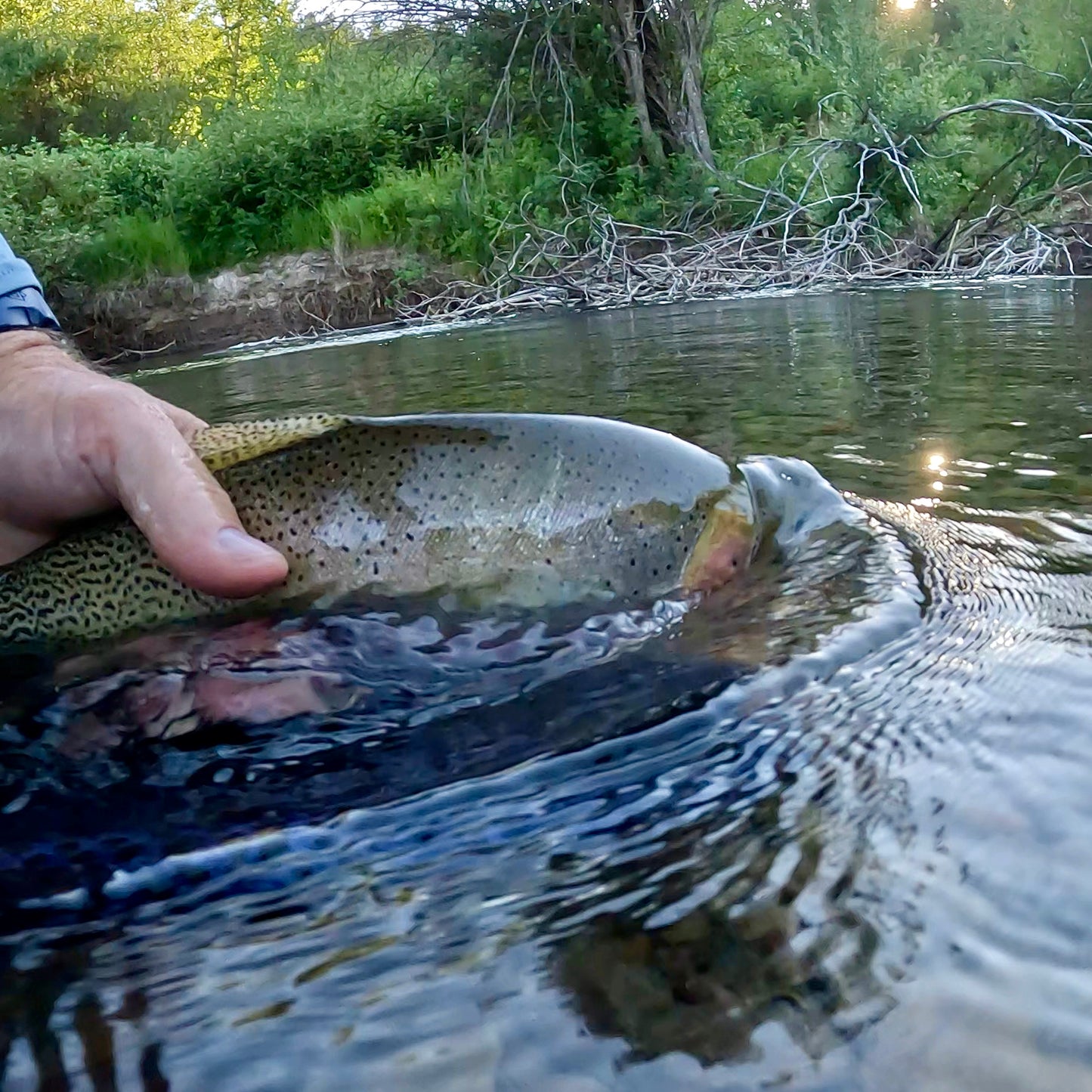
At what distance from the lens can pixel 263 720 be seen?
175 cm

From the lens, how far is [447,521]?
214 cm

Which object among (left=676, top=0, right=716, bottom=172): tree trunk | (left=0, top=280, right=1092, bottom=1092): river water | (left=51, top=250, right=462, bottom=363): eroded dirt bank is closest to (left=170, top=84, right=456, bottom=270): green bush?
(left=51, top=250, right=462, bottom=363): eroded dirt bank

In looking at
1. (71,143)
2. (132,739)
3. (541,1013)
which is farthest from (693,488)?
(71,143)

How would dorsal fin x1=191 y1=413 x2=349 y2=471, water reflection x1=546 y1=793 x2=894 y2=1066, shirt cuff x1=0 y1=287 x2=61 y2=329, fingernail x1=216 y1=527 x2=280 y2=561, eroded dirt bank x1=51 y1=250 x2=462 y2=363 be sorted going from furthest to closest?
1. eroded dirt bank x1=51 y1=250 x2=462 y2=363
2. shirt cuff x1=0 y1=287 x2=61 y2=329
3. dorsal fin x1=191 y1=413 x2=349 y2=471
4. fingernail x1=216 y1=527 x2=280 y2=561
5. water reflection x1=546 y1=793 x2=894 y2=1066

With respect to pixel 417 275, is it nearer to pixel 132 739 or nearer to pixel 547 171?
pixel 547 171

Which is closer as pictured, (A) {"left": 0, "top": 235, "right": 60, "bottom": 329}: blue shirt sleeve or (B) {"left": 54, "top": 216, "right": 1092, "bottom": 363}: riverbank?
(A) {"left": 0, "top": 235, "right": 60, "bottom": 329}: blue shirt sleeve

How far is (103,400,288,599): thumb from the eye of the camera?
6.44 ft

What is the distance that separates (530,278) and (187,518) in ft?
31.4

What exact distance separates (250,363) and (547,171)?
533 centimetres

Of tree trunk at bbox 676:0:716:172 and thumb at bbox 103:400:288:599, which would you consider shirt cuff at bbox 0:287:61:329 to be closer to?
thumb at bbox 103:400:288:599

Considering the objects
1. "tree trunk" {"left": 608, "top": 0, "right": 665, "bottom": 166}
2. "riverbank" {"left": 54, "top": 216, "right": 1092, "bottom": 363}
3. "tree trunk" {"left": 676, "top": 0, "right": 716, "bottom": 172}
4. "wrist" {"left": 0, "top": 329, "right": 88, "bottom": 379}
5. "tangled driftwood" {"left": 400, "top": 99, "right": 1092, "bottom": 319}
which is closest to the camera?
"wrist" {"left": 0, "top": 329, "right": 88, "bottom": 379}

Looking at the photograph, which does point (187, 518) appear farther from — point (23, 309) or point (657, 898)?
point (23, 309)

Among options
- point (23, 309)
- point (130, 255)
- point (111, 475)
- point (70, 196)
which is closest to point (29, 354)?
point (23, 309)

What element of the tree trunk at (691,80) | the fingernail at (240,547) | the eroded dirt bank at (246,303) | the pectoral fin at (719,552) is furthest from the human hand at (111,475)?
the tree trunk at (691,80)
